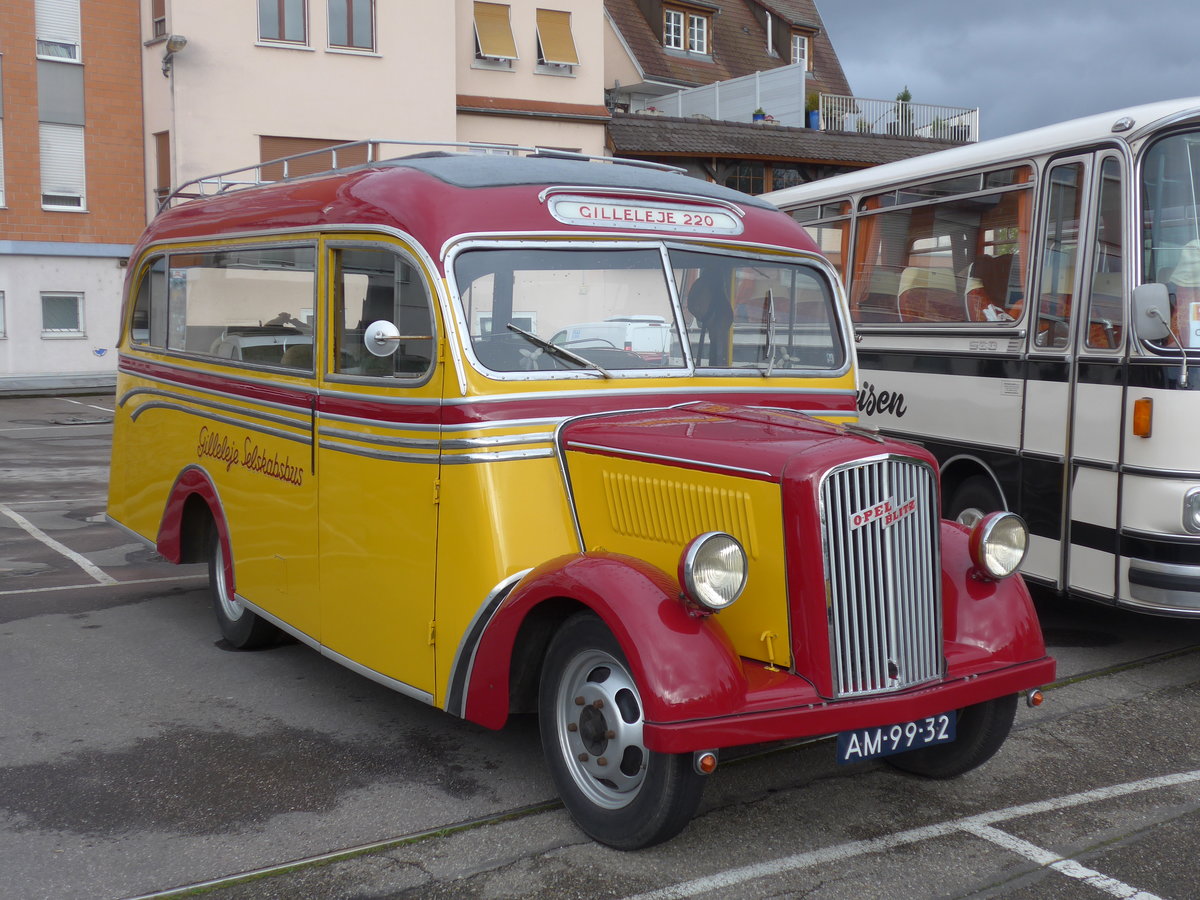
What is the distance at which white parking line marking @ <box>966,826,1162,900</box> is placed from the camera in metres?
3.80

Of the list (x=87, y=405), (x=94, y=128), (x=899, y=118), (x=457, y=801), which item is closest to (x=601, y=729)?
(x=457, y=801)

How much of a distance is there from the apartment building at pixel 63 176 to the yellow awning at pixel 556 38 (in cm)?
845

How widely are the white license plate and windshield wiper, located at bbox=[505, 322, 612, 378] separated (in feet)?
5.50

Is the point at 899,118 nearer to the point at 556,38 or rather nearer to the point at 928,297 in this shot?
the point at 556,38

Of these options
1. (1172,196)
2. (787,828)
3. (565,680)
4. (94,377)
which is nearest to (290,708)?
(565,680)

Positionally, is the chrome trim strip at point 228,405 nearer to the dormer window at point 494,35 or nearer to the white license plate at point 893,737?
the white license plate at point 893,737

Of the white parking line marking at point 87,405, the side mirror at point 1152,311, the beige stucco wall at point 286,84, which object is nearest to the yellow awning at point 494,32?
the beige stucco wall at point 286,84

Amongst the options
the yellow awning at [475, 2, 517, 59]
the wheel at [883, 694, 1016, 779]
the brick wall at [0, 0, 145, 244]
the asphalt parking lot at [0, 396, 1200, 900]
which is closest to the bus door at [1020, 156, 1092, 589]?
the asphalt parking lot at [0, 396, 1200, 900]

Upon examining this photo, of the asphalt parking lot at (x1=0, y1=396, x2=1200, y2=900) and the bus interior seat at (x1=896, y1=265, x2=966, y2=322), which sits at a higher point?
the bus interior seat at (x1=896, y1=265, x2=966, y2=322)

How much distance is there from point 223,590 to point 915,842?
158 inches

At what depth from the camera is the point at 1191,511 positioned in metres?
5.82

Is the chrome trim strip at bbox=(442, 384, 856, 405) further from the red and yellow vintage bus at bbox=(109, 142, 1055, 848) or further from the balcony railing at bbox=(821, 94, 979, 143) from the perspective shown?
the balcony railing at bbox=(821, 94, 979, 143)

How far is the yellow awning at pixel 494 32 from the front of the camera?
26547mm

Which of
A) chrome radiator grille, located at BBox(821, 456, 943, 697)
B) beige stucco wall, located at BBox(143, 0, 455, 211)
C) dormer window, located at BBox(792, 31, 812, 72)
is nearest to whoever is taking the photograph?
chrome radiator grille, located at BBox(821, 456, 943, 697)
